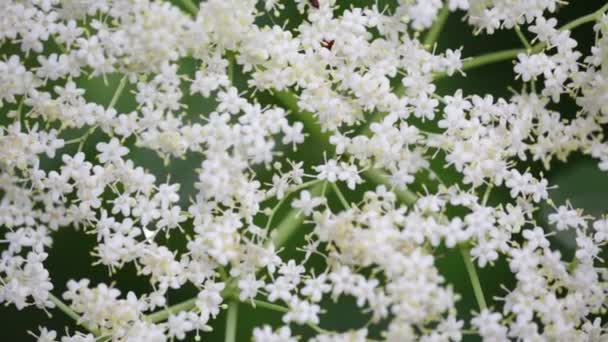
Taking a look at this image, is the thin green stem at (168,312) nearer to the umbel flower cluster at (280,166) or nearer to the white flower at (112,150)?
the umbel flower cluster at (280,166)

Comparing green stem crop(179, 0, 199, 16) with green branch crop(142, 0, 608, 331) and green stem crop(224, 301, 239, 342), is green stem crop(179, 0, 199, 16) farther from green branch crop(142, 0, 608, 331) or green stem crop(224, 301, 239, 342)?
green stem crop(224, 301, 239, 342)

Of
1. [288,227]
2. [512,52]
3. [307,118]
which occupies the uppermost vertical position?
[512,52]

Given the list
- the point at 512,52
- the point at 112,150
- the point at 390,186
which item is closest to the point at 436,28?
the point at 512,52

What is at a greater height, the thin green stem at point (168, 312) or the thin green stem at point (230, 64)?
the thin green stem at point (230, 64)

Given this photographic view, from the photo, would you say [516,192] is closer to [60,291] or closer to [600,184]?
[600,184]

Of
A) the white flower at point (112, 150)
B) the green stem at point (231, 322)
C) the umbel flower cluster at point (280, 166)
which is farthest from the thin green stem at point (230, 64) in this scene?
the green stem at point (231, 322)

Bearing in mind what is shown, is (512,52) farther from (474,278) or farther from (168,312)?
(168,312)

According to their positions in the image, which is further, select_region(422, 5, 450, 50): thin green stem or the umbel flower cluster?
select_region(422, 5, 450, 50): thin green stem

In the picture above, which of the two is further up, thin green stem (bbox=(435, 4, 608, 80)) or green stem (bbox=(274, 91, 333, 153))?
thin green stem (bbox=(435, 4, 608, 80))

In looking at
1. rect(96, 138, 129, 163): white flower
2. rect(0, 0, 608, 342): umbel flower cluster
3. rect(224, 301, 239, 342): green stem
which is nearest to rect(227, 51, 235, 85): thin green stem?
rect(0, 0, 608, 342): umbel flower cluster
